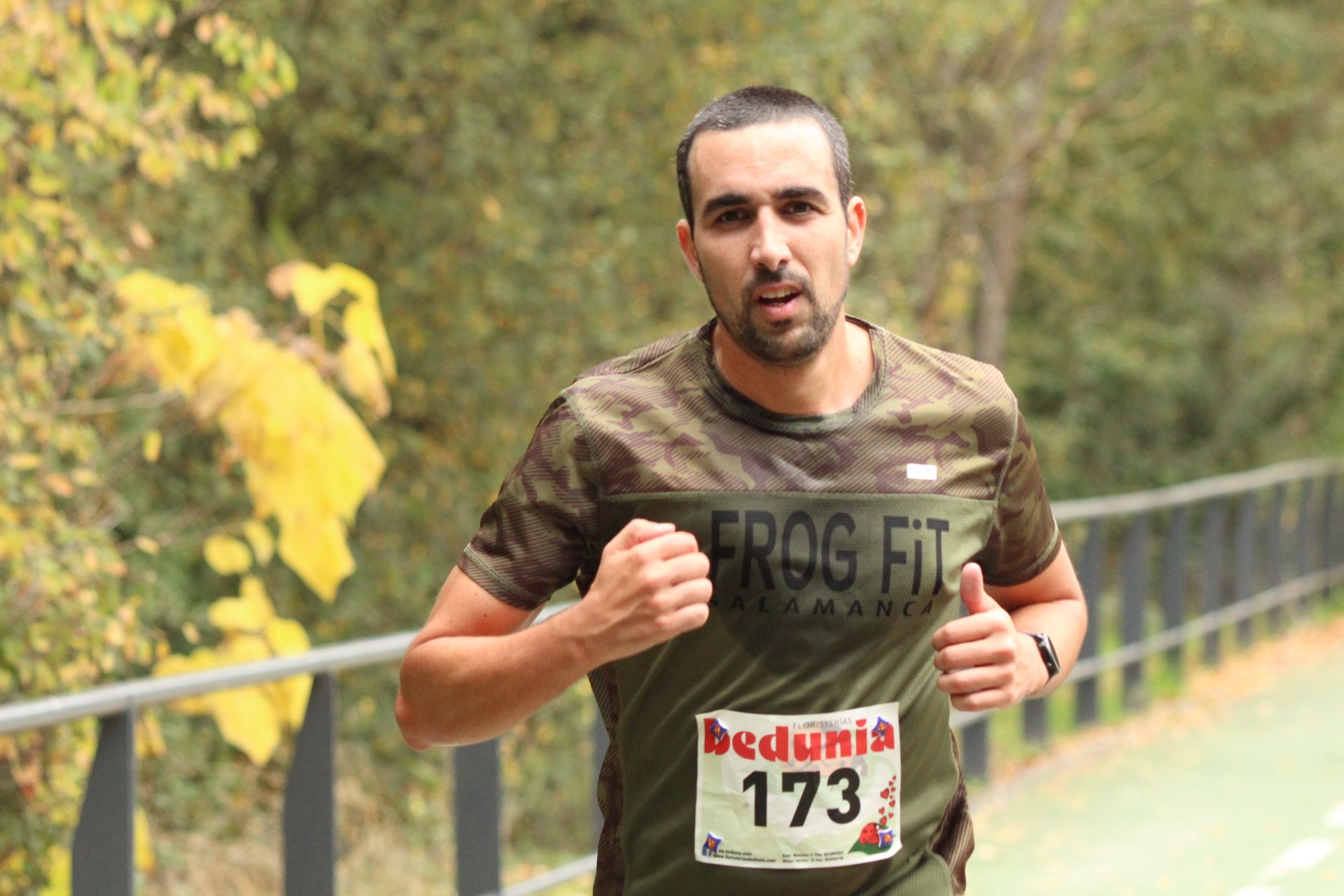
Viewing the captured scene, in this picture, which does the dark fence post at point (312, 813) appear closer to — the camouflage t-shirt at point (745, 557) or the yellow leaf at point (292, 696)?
the yellow leaf at point (292, 696)

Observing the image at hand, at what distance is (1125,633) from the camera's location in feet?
40.1

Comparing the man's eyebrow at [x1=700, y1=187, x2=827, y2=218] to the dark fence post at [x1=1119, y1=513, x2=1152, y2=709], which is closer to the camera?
the man's eyebrow at [x1=700, y1=187, x2=827, y2=218]

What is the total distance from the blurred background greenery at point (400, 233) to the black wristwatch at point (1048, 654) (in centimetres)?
289

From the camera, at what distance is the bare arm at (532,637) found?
8.91 ft

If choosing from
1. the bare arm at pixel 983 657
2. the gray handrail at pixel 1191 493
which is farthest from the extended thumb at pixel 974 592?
the gray handrail at pixel 1191 493

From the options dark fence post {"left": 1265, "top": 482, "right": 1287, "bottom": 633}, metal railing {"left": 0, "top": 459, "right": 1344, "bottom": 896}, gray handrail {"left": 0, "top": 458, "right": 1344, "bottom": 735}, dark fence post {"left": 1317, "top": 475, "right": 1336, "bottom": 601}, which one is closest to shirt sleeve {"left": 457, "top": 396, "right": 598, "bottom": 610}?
gray handrail {"left": 0, "top": 458, "right": 1344, "bottom": 735}

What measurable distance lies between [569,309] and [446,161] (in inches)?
39.9

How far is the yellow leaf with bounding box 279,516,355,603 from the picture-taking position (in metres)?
6.25

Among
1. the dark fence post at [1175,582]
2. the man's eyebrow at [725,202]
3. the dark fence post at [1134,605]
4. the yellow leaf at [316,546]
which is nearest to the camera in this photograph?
the man's eyebrow at [725,202]

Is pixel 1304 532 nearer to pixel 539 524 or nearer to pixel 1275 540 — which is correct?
pixel 1275 540

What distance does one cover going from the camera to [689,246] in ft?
10.6

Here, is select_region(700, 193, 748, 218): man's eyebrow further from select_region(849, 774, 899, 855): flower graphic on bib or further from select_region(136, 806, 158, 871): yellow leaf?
select_region(136, 806, 158, 871): yellow leaf

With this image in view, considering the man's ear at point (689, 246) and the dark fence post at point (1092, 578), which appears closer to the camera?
the man's ear at point (689, 246)

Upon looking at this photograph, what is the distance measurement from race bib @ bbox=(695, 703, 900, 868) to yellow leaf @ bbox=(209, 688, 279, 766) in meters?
2.38
